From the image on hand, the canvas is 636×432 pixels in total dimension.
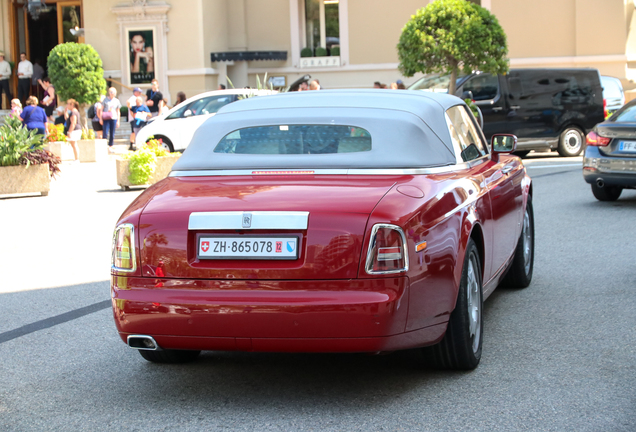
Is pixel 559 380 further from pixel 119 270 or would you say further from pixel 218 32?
pixel 218 32

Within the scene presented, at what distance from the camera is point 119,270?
4.37 meters

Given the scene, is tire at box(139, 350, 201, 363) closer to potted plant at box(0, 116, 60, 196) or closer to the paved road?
the paved road

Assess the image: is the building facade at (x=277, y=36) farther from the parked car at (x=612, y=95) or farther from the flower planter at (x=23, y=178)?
the flower planter at (x=23, y=178)

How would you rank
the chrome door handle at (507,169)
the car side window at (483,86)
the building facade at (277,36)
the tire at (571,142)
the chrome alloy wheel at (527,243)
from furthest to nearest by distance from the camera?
the building facade at (277,36), the tire at (571,142), the car side window at (483,86), the chrome alloy wheel at (527,243), the chrome door handle at (507,169)

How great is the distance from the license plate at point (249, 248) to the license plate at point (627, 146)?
835cm

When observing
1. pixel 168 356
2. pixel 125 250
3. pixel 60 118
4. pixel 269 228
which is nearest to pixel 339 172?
pixel 269 228

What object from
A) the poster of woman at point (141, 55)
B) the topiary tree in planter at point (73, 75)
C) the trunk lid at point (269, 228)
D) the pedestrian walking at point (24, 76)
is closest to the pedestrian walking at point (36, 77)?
the pedestrian walking at point (24, 76)

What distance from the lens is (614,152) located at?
11.5 m

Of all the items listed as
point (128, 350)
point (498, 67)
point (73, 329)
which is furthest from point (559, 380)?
point (498, 67)

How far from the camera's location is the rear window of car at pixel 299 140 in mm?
4918

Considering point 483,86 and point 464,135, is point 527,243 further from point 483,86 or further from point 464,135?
point 483,86

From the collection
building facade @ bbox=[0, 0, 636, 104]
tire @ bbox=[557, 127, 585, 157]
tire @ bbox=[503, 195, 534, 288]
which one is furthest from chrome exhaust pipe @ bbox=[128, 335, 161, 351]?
building facade @ bbox=[0, 0, 636, 104]

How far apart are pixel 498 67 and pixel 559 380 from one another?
697 inches

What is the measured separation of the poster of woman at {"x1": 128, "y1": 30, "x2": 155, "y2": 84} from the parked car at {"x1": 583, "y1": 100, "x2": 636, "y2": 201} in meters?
23.0
